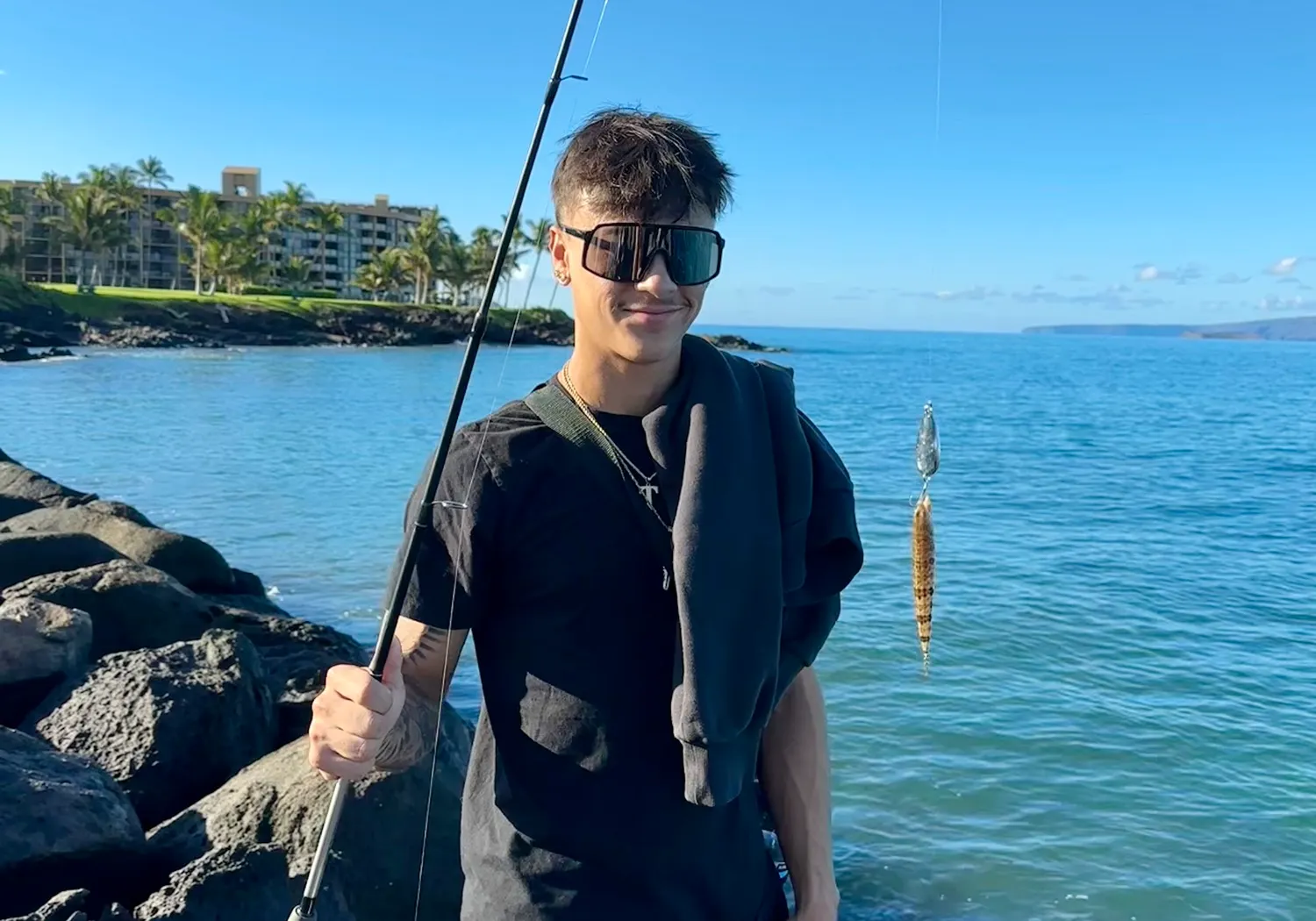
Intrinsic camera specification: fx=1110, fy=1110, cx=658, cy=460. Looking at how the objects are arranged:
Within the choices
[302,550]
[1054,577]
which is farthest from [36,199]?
[1054,577]

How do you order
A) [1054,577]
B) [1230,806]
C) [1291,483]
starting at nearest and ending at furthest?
[1230,806] → [1054,577] → [1291,483]

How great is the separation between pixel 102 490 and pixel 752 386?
20554mm

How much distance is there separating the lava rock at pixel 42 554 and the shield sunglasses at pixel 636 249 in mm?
7935

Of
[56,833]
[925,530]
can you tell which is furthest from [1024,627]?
[56,833]

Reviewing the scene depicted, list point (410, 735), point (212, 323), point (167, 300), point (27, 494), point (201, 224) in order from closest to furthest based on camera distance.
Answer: point (410, 735)
point (27, 494)
point (167, 300)
point (212, 323)
point (201, 224)

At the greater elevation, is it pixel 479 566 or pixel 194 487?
pixel 479 566

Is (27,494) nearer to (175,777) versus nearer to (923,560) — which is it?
(175,777)

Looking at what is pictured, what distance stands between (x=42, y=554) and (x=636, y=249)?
8279 mm

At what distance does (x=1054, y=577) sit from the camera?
1477cm

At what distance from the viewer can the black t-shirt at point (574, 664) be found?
1.99 metres

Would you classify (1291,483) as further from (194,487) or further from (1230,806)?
(194,487)

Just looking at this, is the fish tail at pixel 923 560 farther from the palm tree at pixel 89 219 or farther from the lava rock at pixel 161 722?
the palm tree at pixel 89 219

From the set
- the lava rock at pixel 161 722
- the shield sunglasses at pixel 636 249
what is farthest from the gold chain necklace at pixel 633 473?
the lava rock at pixel 161 722

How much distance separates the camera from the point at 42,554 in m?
8.71
